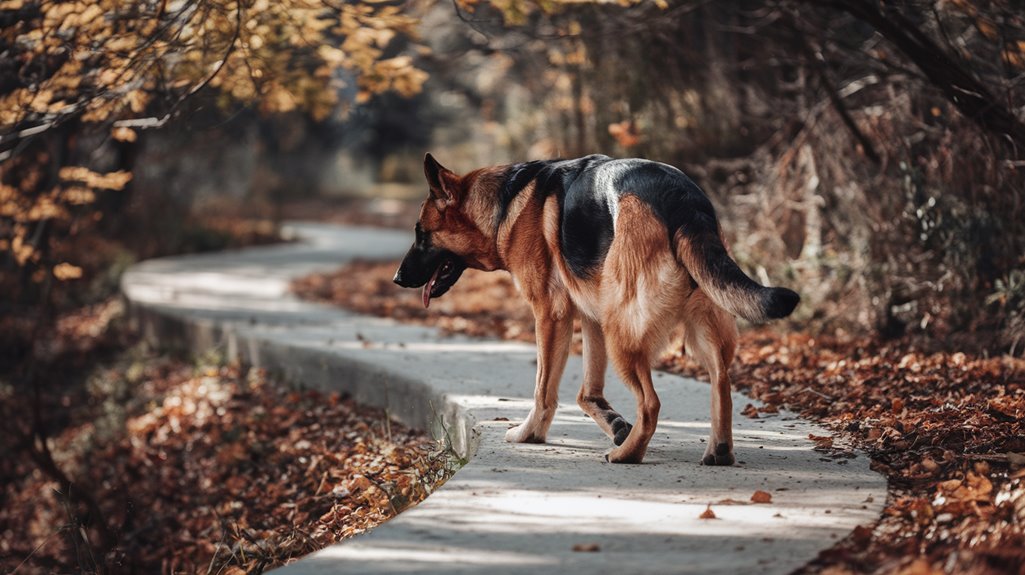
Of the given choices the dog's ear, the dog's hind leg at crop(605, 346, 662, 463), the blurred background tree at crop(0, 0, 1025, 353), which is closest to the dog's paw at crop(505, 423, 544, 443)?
the dog's hind leg at crop(605, 346, 662, 463)

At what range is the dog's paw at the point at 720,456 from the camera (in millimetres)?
5605

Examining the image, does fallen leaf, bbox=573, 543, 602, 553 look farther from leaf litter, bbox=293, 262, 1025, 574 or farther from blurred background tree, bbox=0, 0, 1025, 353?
blurred background tree, bbox=0, 0, 1025, 353

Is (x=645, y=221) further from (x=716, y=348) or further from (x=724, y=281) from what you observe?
(x=716, y=348)

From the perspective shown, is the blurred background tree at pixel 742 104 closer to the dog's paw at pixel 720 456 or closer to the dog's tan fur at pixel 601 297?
the dog's tan fur at pixel 601 297

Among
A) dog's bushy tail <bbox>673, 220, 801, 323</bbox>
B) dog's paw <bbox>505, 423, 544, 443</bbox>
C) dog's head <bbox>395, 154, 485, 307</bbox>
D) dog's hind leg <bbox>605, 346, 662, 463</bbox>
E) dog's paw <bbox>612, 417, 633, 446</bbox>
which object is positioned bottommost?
dog's paw <bbox>505, 423, 544, 443</bbox>

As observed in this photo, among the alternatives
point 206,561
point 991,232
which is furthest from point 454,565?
point 991,232

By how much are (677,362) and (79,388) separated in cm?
781

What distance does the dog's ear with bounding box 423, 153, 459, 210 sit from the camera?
616 centimetres

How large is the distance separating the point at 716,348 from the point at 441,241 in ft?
5.78

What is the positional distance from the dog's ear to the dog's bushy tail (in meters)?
1.52

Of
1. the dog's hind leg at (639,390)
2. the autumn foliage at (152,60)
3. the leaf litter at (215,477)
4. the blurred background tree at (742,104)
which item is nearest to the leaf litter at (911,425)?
the blurred background tree at (742,104)

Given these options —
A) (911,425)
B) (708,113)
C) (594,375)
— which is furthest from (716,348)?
(708,113)

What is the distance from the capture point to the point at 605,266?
5.53 metres

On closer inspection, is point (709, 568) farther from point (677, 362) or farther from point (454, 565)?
point (677, 362)
